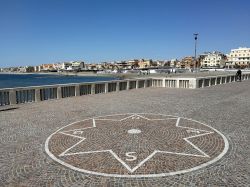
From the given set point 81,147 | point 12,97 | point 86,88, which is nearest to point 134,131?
point 81,147

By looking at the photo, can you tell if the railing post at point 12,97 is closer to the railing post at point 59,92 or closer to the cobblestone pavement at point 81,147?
the cobblestone pavement at point 81,147

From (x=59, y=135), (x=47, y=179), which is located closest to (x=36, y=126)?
(x=59, y=135)

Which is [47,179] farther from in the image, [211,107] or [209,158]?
[211,107]

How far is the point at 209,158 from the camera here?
6441 mm

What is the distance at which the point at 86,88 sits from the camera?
20.1 meters

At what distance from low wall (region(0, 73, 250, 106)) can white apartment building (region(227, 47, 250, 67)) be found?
6078 inches

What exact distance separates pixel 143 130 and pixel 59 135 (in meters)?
3.23

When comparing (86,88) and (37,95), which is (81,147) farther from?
(86,88)

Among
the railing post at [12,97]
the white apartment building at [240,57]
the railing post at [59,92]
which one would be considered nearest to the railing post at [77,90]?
the railing post at [59,92]

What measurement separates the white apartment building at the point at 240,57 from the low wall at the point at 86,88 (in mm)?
154374

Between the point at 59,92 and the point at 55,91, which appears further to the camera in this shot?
the point at 59,92

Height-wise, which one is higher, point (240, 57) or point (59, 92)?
point (240, 57)

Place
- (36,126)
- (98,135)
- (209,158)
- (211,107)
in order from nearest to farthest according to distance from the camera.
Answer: (209,158) < (98,135) < (36,126) < (211,107)

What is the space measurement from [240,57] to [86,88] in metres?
178
